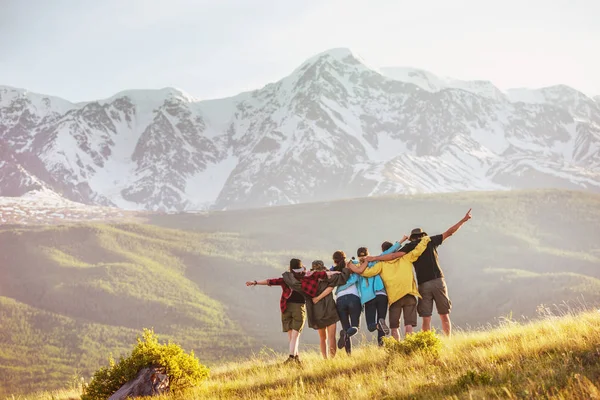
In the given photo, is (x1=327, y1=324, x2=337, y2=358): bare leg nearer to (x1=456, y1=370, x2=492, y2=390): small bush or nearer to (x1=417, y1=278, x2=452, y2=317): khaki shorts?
(x1=417, y1=278, x2=452, y2=317): khaki shorts

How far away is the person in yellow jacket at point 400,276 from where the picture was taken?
14.2 metres

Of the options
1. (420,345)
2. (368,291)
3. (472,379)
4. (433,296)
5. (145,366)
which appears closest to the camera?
(472,379)

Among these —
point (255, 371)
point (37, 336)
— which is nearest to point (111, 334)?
point (37, 336)

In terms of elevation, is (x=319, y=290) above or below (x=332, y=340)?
above

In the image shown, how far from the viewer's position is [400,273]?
1432 centimetres

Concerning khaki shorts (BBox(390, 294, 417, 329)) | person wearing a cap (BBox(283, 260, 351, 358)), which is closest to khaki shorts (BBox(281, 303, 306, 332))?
person wearing a cap (BBox(283, 260, 351, 358))

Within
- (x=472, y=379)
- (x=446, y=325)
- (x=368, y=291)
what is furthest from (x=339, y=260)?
(x=472, y=379)

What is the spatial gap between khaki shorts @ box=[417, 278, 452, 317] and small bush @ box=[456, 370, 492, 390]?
5.17 meters

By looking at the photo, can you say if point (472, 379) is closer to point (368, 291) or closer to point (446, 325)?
point (368, 291)

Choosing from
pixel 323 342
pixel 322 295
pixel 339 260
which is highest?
pixel 339 260

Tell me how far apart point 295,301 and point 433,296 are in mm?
3476

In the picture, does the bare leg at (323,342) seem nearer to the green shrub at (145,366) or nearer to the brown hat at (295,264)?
the brown hat at (295,264)

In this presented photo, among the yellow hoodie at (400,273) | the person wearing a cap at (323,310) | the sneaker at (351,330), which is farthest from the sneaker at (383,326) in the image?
the person wearing a cap at (323,310)

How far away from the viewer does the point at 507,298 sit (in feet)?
574
